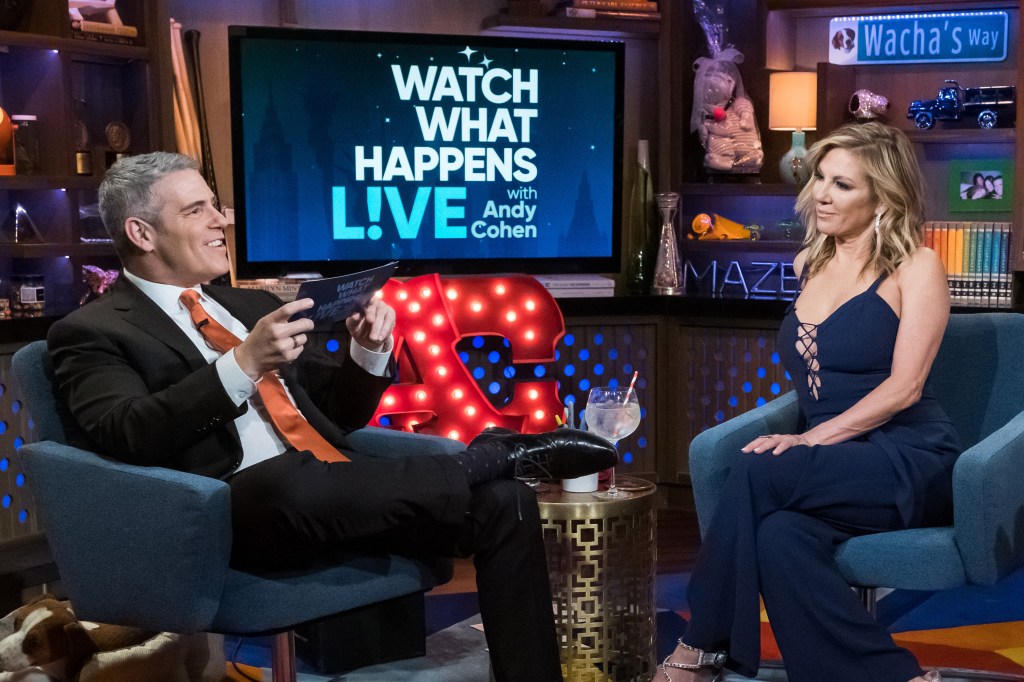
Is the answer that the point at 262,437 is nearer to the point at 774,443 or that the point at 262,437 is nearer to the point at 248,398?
the point at 248,398

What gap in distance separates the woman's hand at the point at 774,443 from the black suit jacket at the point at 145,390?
32.9 inches

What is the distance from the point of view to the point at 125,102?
431 centimetres

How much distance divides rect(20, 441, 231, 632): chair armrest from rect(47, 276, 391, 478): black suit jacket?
0.22 ft

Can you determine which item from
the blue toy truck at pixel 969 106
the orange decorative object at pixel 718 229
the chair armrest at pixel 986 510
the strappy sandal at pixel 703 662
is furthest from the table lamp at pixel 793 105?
the strappy sandal at pixel 703 662

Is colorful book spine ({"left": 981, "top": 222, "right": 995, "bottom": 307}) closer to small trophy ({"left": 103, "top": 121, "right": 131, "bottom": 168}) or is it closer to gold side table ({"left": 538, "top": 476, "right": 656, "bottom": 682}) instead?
gold side table ({"left": 538, "top": 476, "right": 656, "bottom": 682})

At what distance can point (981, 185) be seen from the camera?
4691mm

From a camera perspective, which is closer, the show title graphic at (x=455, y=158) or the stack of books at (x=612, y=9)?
the show title graphic at (x=455, y=158)

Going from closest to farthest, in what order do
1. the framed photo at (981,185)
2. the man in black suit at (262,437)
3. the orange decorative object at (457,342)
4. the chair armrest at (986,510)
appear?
the man in black suit at (262,437) → the chair armrest at (986,510) → the orange decorative object at (457,342) → the framed photo at (981,185)

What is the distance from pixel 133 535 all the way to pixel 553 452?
879 mm

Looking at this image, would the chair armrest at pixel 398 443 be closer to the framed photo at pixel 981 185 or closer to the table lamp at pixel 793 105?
the table lamp at pixel 793 105

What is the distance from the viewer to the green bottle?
4961 millimetres

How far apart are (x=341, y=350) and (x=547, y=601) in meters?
1.95

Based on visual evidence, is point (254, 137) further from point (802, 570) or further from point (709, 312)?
point (802, 570)

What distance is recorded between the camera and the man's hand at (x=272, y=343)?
7.73 ft
